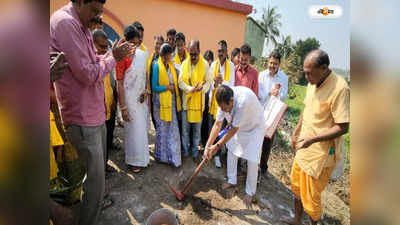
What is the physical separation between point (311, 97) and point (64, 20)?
2.29m

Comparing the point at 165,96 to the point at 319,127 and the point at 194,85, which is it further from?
the point at 319,127

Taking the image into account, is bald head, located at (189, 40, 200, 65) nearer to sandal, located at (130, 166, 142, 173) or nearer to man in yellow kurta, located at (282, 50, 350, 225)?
man in yellow kurta, located at (282, 50, 350, 225)

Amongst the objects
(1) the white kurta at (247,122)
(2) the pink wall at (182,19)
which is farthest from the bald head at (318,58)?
(2) the pink wall at (182,19)

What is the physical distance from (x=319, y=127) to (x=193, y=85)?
1.93 meters

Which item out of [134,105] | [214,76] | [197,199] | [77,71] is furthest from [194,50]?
[197,199]

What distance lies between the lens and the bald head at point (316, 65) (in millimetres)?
1909

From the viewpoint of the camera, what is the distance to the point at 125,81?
2.89 m

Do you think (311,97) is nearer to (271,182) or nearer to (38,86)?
(271,182)

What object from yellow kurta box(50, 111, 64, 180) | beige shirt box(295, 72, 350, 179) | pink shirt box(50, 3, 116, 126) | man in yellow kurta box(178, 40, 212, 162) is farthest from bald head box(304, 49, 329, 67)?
yellow kurta box(50, 111, 64, 180)

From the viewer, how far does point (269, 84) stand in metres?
3.65

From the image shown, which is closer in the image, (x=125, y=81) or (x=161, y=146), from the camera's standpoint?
(x=125, y=81)

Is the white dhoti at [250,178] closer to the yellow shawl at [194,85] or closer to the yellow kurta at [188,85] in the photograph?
the yellow shawl at [194,85]

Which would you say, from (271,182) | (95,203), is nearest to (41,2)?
(95,203)

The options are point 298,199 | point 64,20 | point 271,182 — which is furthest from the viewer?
point 271,182
